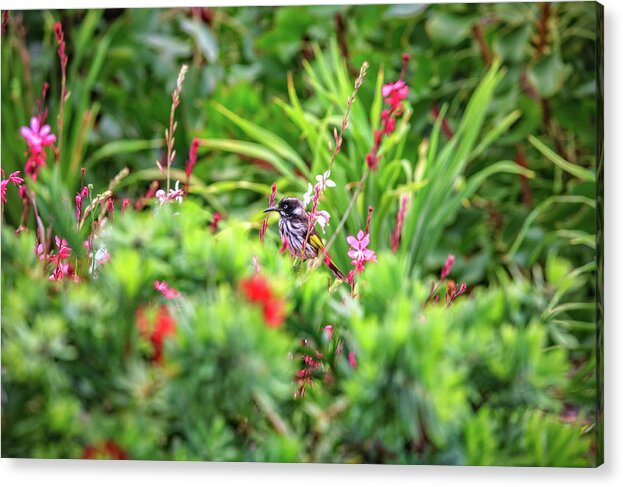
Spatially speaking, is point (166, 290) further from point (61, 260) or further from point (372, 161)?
point (372, 161)

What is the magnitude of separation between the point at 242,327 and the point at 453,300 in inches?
28.2

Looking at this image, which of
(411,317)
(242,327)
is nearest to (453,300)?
(411,317)

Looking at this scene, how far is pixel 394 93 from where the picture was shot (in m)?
2.49

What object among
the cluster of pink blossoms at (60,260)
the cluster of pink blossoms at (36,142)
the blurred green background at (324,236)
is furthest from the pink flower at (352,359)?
the cluster of pink blossoms at (36,142)

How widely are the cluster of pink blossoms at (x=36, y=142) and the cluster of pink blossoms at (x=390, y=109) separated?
2.62 feet

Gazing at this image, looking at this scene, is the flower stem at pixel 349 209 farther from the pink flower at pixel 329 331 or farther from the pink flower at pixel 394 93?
the pink flower at pixel 329 331

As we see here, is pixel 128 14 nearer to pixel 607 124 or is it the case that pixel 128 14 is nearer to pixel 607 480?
pixel 607 124

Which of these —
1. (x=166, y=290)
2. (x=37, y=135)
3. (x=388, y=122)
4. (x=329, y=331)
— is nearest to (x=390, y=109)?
Answer: (x=388, y=122)

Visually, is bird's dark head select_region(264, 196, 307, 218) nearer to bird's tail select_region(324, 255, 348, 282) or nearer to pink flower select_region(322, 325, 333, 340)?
bird's tail select_region(324, 255, 348, 282)

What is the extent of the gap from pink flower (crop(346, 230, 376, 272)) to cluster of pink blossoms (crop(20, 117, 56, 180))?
2.58 ft

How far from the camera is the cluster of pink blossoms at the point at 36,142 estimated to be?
8.38 ft

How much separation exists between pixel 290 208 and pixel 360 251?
20cm

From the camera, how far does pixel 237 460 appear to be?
2244 mm

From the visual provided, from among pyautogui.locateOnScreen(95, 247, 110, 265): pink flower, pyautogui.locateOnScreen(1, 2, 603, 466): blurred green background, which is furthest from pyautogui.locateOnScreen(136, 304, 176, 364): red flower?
pyautogui.locateOnScreen(95, 247, 110, 265): pink flower
